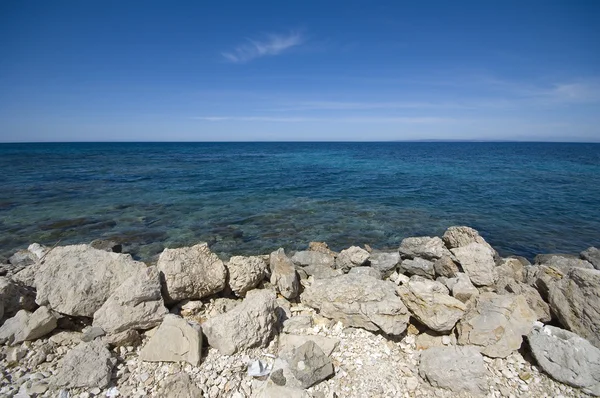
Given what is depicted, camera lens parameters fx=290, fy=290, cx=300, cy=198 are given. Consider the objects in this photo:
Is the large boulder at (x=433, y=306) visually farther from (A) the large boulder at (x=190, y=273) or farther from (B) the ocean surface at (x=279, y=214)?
(B) the ocean surface at (x=279, y=214)

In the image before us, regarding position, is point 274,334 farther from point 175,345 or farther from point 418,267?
point 418,267

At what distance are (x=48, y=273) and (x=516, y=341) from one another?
869cm

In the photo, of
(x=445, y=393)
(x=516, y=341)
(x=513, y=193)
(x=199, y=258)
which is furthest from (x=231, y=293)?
(x=513, y=193)

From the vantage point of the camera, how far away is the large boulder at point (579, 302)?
17.3 feet

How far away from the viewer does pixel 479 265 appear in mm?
7512

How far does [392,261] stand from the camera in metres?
8.85

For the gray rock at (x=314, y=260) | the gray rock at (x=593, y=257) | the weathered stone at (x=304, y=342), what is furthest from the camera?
the gray rock at (x=593, y=257)

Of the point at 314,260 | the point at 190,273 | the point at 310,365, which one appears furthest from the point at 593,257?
the point at 190,273

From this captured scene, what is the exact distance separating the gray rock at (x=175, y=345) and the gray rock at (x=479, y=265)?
6672 millimetres

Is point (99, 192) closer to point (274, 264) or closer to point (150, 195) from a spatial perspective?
point (150, 195)

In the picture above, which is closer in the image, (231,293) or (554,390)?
(554,390)

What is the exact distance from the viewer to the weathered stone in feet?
16.7

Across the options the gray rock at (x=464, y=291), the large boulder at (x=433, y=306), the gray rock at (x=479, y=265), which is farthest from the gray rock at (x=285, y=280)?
the gray rock at (x=479, y=265)

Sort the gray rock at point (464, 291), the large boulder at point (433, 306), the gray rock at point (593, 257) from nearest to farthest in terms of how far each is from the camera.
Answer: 1. the large boulder at point (433, 306)
2. the gray rock at point (464, 291)
3. the gray rock at point (593, 257)
